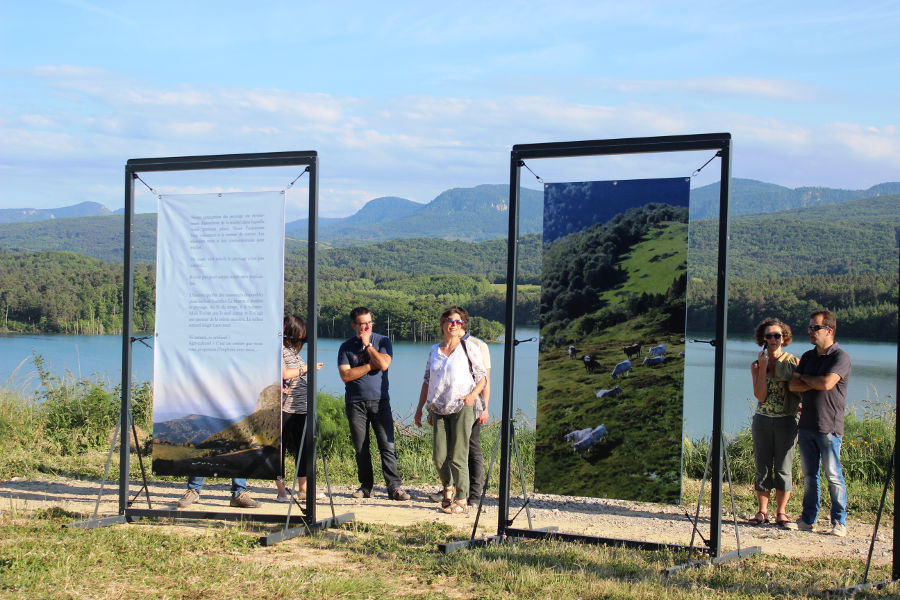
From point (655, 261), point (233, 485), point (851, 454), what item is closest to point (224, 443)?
point (233, 485)

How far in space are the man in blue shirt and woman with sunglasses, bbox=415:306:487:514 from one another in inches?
20.8

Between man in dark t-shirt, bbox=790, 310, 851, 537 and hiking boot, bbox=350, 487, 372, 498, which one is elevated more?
man in dark t-shirt, bbox=790, 310, 851, 537

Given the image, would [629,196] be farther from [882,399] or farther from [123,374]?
[882,399]

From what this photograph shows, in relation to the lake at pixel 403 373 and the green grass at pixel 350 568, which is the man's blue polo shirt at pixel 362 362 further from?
the green grass at pixel 350 568

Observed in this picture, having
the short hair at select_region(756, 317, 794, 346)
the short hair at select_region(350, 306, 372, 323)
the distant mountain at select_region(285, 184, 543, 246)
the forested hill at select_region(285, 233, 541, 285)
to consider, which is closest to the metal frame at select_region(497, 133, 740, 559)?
the short hair at select_region(756, 317, 794, 346)

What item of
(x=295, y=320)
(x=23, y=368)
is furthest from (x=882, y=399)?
(x=23, y=368)

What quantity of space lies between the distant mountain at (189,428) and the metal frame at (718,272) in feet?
6.90

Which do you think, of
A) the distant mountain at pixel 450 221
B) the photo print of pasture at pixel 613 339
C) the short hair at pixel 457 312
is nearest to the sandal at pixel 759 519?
the photo print of pasture at pixel 613 339

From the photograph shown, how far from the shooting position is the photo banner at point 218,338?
630 cm

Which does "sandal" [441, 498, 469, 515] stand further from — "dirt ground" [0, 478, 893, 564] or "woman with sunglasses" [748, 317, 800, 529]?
"woman with sunglasses" [748, 317, 800, 529]

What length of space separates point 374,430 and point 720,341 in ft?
10.8

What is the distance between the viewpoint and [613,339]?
5.95m

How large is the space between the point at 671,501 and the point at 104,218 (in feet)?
216

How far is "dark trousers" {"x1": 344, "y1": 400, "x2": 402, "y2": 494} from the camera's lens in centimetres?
750
